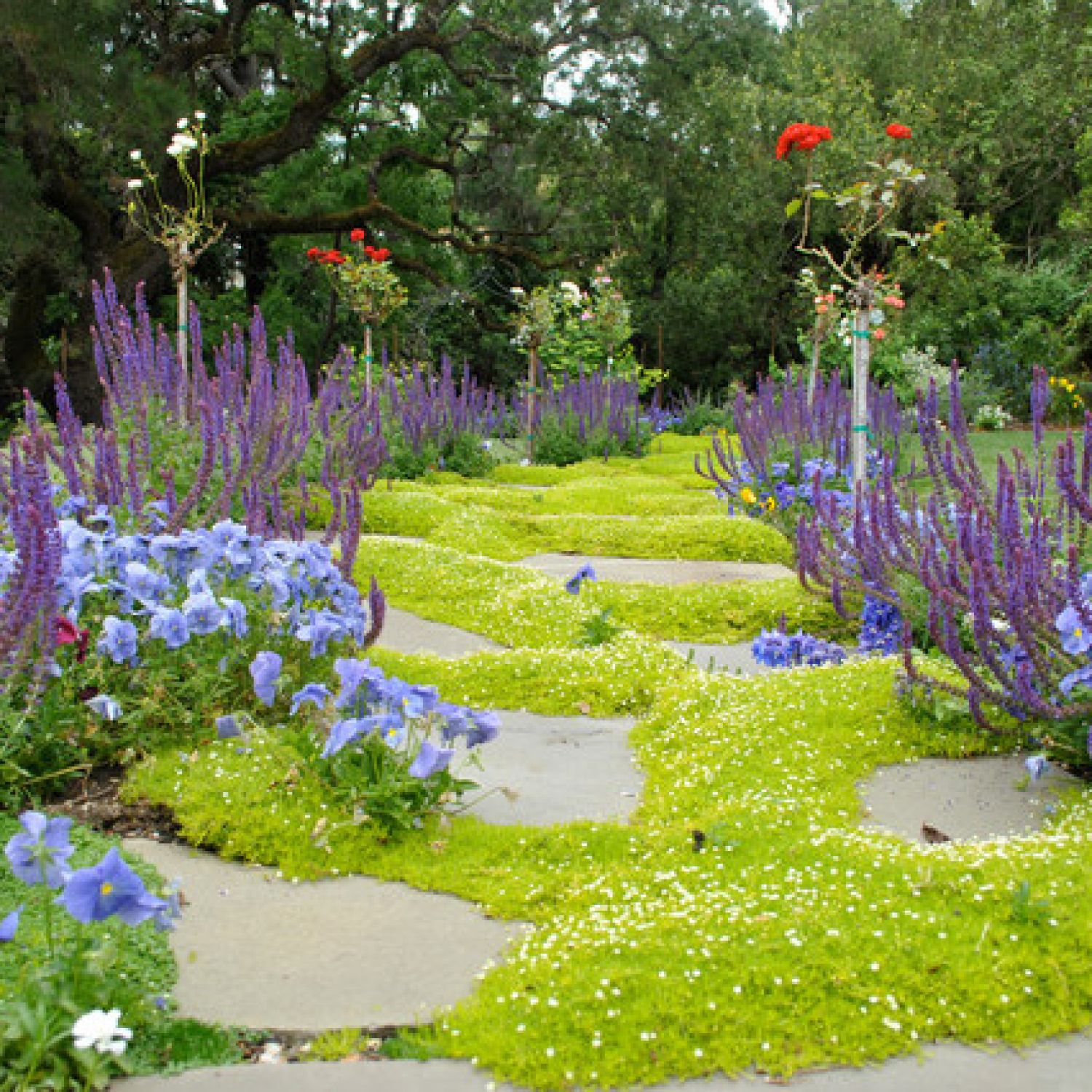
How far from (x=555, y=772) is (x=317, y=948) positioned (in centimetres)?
105

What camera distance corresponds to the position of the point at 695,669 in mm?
3756

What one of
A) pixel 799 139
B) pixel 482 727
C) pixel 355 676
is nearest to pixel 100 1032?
pixel 355 676

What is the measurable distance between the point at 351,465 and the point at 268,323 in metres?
11.4

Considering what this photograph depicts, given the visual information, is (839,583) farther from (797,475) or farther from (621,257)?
(621,257)

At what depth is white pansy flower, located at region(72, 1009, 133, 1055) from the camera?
1511 mm

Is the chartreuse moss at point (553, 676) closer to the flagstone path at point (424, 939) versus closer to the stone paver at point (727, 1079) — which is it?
the flagstone path at point (424, 939)

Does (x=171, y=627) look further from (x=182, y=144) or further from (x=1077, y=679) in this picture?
(x=182, y=144)

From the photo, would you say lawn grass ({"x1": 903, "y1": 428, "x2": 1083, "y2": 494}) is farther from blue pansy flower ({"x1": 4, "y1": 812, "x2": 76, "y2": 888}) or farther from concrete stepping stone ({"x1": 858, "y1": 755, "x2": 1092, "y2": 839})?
blue pansy flower ({"x1": 4, "y1": 812, "x2": 76, "y2": 888})

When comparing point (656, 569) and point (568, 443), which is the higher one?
point (568, 443)

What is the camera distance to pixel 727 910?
2.02 meters

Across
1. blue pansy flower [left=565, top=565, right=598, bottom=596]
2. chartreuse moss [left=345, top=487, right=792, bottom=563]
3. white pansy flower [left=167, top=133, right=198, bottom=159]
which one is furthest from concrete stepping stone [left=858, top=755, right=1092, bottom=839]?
white pansy flower [left=167, top=133, right=198, bottom=159]

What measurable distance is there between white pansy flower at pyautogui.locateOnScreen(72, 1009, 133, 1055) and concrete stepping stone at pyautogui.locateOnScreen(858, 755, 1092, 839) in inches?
61.5

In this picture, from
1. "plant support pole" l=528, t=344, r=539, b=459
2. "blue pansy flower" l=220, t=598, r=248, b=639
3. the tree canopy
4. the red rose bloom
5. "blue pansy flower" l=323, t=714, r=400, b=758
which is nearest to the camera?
"blue pansy flower" l=323, t=714, r=400, b=758

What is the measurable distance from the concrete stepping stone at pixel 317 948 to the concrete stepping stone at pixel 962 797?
3.24 ft
